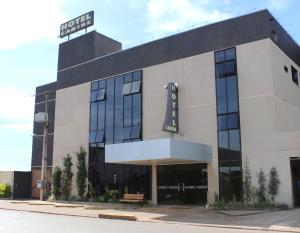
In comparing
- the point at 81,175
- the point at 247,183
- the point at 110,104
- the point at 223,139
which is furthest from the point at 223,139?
the point at 81,175

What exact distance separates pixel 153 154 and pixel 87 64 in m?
15.1

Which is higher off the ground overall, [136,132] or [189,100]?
[189,100]

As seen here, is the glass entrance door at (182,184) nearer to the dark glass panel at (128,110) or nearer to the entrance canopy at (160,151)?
the entrance canopy at (160,151)

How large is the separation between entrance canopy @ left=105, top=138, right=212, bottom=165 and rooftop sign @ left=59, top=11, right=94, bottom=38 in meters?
16.5

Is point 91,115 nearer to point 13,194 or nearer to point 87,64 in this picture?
point 87,64

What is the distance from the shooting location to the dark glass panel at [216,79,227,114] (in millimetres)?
27375

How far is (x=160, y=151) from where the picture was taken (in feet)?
79.8

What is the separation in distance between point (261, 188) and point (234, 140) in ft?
11.1

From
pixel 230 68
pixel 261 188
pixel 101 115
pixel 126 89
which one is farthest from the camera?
pixel 101 115

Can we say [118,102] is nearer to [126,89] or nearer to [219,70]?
[126,89]

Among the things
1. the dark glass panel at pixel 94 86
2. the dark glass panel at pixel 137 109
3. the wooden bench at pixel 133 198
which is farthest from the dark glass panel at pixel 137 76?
the wooden bench at pixel 133 198

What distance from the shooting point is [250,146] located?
25.9 metres

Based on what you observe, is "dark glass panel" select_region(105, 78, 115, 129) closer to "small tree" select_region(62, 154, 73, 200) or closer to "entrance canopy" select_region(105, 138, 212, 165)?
"small tree" select_region(62, 154, 73, 200)

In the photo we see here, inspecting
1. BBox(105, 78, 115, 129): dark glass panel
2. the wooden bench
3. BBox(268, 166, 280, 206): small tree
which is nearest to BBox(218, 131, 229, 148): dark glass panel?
BBox(268, 166, 280, 206): small tree
